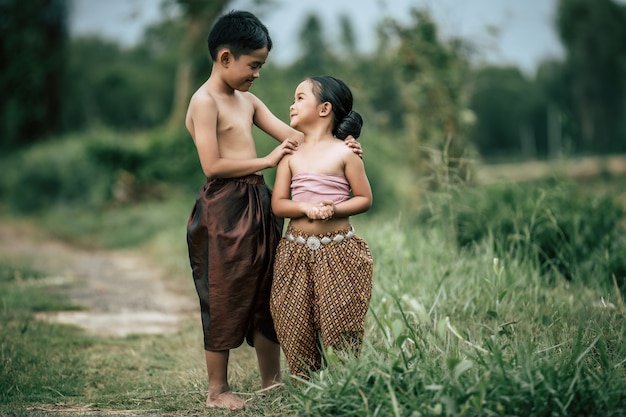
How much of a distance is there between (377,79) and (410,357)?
1165 cm

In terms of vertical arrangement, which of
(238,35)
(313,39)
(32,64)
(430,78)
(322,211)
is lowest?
(322,211)

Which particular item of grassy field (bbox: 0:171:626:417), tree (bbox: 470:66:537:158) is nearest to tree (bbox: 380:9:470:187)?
grassy field (bbox: 0:171:626:417)

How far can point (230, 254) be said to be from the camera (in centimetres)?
301

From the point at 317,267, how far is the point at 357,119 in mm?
697

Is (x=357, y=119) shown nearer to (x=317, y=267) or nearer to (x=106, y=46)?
(x=317, y=267)

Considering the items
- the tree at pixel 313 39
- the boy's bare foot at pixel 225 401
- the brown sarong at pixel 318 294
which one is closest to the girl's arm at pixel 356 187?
the brown sarong at pixel 318 294

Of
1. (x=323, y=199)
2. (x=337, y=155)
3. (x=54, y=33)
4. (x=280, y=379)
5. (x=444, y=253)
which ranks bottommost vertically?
(x=280, y=379)

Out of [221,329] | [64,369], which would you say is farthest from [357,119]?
[64,369]

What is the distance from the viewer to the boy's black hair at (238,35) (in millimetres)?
3002

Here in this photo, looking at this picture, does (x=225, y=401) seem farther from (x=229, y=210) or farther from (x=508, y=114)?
(x=508, y=114)

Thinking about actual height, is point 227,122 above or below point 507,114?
below

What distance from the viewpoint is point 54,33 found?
706 inches

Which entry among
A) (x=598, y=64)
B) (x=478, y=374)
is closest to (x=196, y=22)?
(x=478, y=374)

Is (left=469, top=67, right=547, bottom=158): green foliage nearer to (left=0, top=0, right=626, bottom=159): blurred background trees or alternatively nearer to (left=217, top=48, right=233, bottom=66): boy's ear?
(left=0, top=0, right=626, bottom=159): blurred background trees
